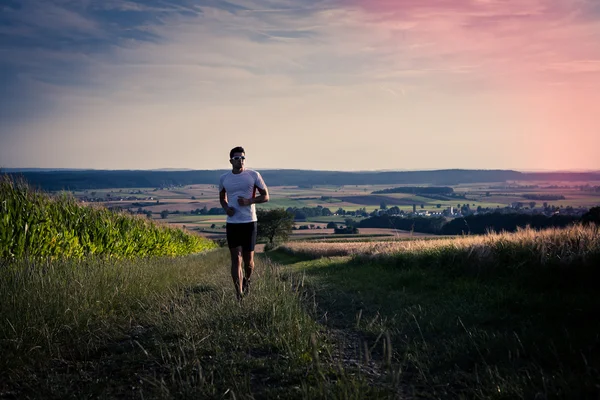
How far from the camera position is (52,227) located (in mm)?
12539

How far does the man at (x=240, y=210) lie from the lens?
851cm

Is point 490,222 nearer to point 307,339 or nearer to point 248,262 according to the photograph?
point 248,262

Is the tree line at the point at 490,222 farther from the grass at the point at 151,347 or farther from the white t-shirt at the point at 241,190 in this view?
the grass at the point at 151,347

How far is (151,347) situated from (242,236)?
134 inches

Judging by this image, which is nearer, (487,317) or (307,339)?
(307,339)

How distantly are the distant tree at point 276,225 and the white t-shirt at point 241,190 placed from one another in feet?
252

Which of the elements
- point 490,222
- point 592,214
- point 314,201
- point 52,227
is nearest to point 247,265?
point 52,227

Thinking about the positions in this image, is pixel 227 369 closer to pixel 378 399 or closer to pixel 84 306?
pixel 378 399

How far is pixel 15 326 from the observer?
5.30 meters

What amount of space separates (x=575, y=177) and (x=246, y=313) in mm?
68517

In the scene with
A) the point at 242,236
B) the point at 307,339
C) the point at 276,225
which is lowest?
the point at 276,225

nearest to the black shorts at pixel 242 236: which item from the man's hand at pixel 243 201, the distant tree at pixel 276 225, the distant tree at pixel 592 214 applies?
the man's hand at pixel 243 201

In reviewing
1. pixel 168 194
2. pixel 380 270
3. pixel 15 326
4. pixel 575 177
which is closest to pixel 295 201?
pixel 168 194

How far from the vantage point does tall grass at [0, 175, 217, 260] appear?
34.7 ft
